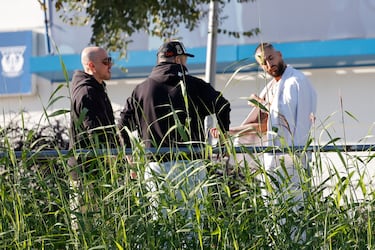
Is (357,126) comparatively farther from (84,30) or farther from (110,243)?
(110,243)

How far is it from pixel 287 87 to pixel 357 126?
841cm

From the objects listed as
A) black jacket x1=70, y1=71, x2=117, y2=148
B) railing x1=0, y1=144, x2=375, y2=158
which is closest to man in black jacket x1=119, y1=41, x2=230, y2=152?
black jacket x1=70, y1=71, x2=117, y2=148

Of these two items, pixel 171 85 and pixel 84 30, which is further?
pixel 84 30

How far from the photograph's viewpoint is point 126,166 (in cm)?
518

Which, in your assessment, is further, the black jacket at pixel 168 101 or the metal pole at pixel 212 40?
the metal pole at pixel 212 40

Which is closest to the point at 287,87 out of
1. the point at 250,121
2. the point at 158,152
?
the point at 250,121

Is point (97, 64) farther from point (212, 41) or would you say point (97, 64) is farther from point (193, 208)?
point (212, 41)

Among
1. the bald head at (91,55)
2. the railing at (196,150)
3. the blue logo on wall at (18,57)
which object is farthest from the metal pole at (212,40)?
the blue logo on wall at (18,57)

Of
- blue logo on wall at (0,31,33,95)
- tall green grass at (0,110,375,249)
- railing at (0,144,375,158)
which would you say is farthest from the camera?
blue logo on wall at (0,31,33,95)

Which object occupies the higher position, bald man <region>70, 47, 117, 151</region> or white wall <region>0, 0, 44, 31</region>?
bald man <region>70, 47, 117, 151</region>

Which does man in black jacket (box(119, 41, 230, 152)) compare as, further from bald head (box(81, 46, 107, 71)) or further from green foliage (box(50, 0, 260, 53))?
green foliage (box(50, 0, 260, 53))

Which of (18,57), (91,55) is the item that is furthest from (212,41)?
(18,57)

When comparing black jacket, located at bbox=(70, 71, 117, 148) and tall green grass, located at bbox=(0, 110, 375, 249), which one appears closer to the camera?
tall green grass, located at bbox=(0, 110, 375, 249)

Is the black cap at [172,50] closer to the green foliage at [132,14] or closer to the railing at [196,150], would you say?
the railing at [196,150]
